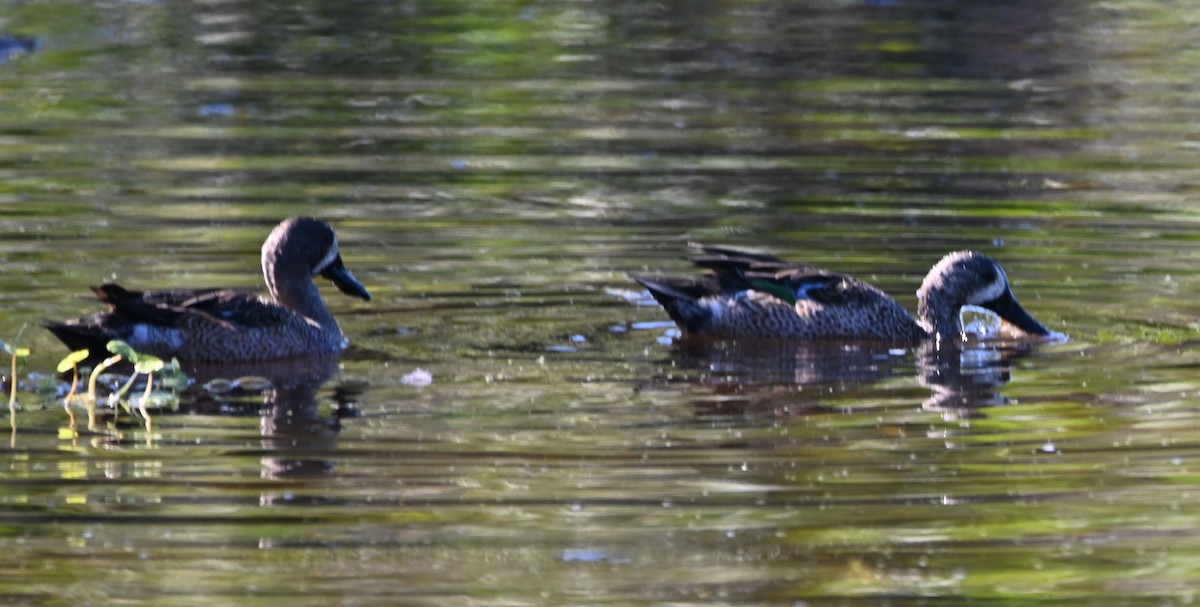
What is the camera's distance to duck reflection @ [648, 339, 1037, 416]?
8.84 m

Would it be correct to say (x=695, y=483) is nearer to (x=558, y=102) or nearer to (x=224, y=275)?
(x=224, y=275)

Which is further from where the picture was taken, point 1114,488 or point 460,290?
point 460,290

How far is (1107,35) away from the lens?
2000 cm

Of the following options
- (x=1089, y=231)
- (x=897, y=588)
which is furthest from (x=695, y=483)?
(x=1089, y=231)

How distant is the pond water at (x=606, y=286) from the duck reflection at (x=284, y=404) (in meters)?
0.03

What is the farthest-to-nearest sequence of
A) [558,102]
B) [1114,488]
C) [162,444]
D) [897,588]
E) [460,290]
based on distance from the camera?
1. [558,102]
2. [460,290]
3. [162,444]
4. [1114,488]
5. [897,588]

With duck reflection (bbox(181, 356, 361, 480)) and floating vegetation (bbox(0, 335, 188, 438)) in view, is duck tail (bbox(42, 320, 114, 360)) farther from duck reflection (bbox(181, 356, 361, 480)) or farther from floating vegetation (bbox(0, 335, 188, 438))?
duck reflection (bbox(181, 356, 361, 480))

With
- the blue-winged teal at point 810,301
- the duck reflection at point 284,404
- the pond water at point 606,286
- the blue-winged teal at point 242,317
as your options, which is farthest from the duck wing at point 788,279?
the duck reflection at point 284,404

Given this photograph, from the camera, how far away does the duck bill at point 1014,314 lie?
33.6ft

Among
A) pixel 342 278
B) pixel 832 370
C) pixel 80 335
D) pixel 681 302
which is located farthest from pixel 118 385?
pixel 832 370

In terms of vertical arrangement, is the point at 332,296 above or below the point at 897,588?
below

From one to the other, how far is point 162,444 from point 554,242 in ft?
14.5

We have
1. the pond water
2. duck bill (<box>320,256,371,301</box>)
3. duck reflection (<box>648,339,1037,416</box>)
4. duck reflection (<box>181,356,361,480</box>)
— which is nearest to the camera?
the pond water

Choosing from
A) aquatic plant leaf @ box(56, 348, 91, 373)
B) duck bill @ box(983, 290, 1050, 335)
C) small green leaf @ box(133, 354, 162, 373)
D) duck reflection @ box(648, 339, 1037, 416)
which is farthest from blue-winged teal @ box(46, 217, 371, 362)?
duck bill @ box(983, 290, 1050, 335)
